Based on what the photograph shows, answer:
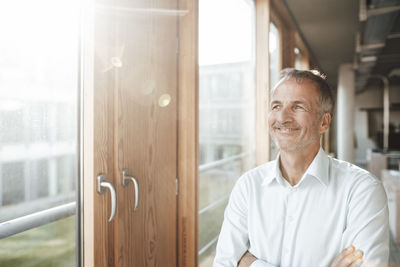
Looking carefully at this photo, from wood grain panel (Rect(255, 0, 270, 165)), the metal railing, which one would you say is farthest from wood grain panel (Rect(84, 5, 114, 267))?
wood grain panel (Rect(255, 0, 270, 165))

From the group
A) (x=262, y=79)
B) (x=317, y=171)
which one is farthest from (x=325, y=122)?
(x=262, y=79)

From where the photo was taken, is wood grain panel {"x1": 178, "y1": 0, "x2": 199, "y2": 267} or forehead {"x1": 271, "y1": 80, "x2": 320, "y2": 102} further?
wood grain panel {"x1": 178, "y1": 0, "x2": 199, "y2": 267}

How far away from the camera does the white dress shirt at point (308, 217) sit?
1.08 meters

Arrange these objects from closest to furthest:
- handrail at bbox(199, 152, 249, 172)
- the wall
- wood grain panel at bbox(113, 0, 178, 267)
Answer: wood grain panel at bbox(113, 0, 178, 267) < handrail at bbox(199, 152, 249, 172) < the wall

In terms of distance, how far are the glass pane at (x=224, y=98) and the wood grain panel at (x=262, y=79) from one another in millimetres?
80

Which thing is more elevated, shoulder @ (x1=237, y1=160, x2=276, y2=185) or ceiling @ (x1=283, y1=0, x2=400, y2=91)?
ceiling @ (x1=283, y1=0, x2=400, y2=91)

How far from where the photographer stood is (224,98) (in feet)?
11.3

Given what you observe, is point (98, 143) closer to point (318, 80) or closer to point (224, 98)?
point (318, 80)

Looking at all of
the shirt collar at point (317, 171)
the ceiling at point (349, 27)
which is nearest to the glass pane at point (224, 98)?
the ceiling at point (349, 27)

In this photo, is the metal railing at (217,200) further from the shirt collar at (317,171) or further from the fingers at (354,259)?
the fingers at (354,259)

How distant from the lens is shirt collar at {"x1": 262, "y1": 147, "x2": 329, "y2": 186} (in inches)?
47.2

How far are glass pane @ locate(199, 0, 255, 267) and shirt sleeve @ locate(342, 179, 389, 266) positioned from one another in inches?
53.8

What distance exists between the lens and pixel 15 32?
908 millimetres

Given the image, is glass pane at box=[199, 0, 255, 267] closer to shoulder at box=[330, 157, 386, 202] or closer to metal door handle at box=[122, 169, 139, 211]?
metal door handle at box=[122, 169, 139, 211]
